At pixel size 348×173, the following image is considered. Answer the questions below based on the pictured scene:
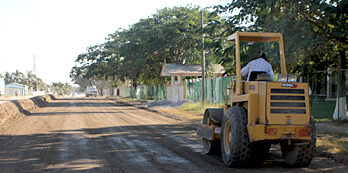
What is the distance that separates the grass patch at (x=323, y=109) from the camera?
58.2 feet

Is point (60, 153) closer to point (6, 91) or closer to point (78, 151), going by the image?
point (78, 151)

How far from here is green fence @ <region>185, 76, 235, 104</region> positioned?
90.7 ft

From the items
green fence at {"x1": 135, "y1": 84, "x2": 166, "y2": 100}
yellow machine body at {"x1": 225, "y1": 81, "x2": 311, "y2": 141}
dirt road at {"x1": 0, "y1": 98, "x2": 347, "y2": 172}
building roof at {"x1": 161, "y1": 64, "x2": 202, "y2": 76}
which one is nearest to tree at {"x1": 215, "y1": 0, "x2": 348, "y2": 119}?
dirt road at {"x1": 0, "y1": 98, "x2": 347, "y2": 172}

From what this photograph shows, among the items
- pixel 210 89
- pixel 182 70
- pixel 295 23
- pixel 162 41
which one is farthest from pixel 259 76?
pixel 162 41

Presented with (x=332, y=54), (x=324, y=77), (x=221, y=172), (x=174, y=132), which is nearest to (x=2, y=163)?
(x=221, y=172)

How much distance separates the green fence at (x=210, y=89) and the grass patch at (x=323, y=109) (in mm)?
6794

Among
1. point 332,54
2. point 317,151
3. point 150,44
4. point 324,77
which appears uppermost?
point 150,44

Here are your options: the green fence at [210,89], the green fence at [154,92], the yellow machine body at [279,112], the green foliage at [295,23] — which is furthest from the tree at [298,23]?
the green fence at [154,92]

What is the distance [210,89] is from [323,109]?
11.8m

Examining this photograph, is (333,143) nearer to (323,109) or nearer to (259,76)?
(259,76)

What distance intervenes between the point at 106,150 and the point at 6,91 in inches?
3376

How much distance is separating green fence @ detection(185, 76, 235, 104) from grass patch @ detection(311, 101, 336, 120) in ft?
22.3

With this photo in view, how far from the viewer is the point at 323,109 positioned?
19812 mm

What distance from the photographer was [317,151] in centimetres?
916
